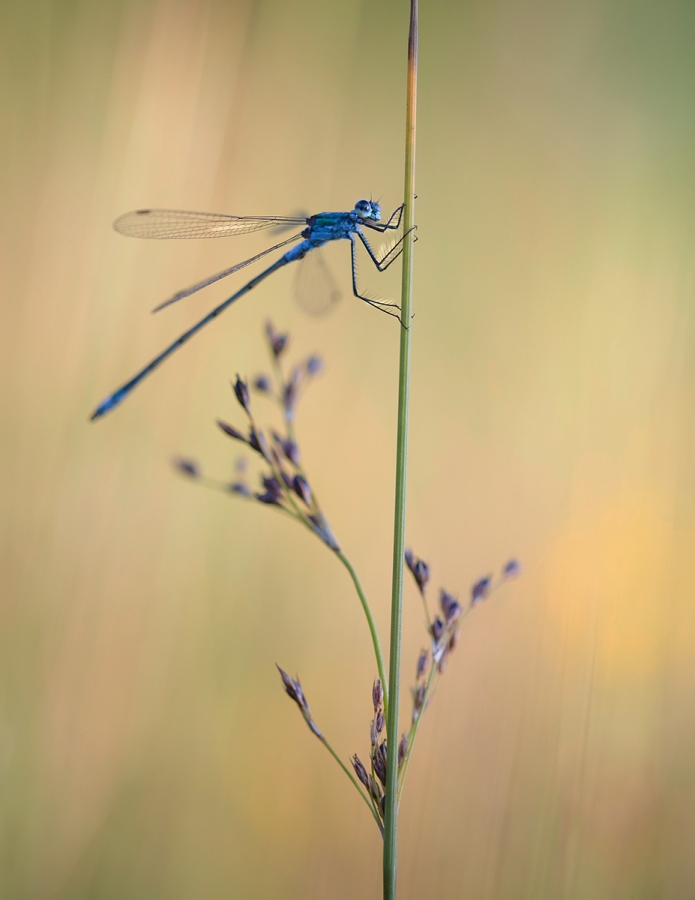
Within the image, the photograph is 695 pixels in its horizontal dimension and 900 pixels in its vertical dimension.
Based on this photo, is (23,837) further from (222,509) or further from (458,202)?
(458,202)

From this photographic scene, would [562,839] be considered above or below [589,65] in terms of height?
below

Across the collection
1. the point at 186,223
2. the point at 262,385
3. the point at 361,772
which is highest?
the point at 186,223

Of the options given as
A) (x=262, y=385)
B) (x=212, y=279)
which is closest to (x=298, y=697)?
(x=262, y=385)

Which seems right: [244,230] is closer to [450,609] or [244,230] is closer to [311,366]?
[311,366]

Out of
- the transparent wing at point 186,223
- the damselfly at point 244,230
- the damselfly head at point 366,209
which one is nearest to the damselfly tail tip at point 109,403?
the damselfly at point 244,230

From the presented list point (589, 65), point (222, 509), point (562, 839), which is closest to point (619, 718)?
point (562, 839)

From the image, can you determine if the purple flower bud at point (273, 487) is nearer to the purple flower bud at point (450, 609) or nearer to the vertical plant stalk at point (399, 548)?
the vertical plant stalk at point (399, 548)

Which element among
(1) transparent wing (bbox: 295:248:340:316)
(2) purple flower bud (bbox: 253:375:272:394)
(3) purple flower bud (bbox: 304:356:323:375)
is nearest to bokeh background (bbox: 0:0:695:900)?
(1) transparent wing (bbox: 295:248:340:316)
